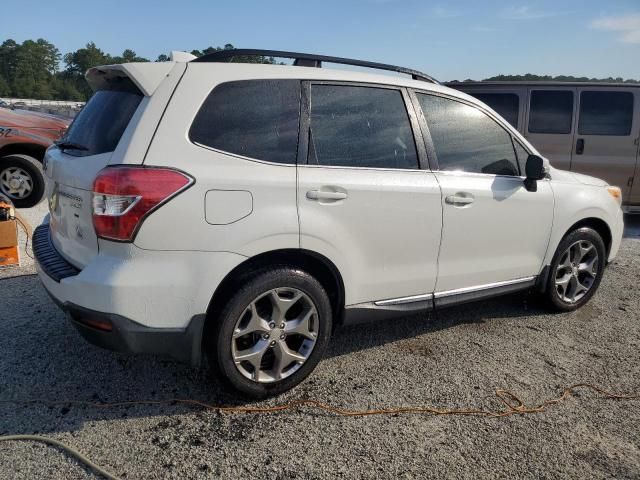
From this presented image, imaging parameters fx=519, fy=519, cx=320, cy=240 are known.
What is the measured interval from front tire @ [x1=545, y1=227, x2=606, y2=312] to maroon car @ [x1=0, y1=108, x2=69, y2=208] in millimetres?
6677

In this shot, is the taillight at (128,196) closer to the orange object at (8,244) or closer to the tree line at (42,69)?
the orange object at (8,244)

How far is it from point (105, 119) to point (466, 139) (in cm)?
229

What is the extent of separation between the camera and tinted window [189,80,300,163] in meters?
2.61

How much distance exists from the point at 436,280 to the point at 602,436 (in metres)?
1.26

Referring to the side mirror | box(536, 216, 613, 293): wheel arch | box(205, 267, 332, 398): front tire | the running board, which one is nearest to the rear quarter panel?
box(536, 216, 613, 293): wheel arch

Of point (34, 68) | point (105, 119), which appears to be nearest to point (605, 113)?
point (105, 119)

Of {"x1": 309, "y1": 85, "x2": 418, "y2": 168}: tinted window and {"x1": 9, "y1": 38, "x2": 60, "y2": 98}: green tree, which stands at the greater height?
{"x1": 9, "y1": 38, "x2": 60, "y2": 98}: green tree

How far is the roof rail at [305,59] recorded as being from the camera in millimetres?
2859

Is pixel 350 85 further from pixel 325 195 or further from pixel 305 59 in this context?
pixel 325 195

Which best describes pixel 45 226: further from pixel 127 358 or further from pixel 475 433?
pixel 475 433

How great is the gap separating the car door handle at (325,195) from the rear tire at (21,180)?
5.82 metres

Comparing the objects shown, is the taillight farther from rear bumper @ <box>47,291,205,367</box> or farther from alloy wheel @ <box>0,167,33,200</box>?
alloy wheel @ <box>0,167,33,200</box>

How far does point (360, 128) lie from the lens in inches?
121

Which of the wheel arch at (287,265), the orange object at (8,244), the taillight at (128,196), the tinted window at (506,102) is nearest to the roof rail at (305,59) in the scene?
the taillight at (128,196)
